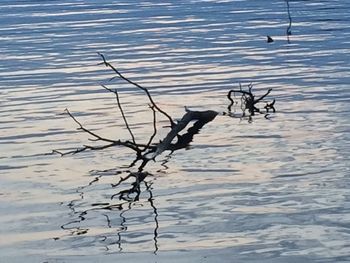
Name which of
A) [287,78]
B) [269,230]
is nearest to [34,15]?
[287,78]

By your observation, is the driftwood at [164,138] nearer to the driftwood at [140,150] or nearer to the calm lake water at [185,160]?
the driftwood at [140,150]

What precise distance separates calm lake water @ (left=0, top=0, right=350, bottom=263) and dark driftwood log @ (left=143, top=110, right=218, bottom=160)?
0.18 metres

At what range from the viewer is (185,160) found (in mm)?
14961

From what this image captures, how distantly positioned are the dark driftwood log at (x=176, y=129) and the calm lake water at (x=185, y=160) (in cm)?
18

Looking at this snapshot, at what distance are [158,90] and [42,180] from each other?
893 centimetres

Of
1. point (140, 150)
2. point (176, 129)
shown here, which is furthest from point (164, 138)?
point (140, 150)

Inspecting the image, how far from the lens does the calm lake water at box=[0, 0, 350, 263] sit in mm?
11055

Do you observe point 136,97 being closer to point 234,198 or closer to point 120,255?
point 234,198

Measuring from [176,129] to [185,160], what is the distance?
1336 mm

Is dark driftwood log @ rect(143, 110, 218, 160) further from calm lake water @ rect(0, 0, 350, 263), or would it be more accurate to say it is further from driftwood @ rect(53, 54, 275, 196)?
calm lake water @ rect(0, 0, 350, 263)

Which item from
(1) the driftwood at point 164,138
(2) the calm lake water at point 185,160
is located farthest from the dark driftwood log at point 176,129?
(2) the calm lake water at point 185,160

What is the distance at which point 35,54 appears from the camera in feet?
104

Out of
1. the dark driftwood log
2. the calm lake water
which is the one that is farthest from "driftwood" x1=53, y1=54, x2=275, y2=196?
the calm lake water

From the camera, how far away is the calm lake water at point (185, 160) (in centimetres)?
1105
